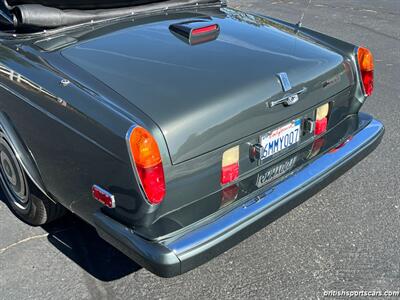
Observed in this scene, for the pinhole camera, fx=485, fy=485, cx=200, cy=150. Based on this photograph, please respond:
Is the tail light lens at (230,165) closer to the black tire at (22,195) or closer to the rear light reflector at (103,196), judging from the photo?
the rear light reflector at (103,196)

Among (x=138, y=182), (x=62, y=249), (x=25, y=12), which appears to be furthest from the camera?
(x=62, y=249)

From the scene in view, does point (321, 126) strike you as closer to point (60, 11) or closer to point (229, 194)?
point (229, 194)

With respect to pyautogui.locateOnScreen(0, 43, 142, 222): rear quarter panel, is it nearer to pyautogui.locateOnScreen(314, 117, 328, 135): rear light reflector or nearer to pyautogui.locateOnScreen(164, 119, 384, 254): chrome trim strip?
pyautogui.locateOnScreen(164, 119, 384, 254): chrome trim strip

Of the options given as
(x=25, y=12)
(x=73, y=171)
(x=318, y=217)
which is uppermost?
(x=25, y=12)

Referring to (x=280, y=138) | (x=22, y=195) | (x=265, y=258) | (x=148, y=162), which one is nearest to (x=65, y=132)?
(x=148, y=162)

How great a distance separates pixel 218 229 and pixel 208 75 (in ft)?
2.61

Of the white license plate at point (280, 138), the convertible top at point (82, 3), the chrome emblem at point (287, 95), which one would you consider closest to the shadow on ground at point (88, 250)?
the white license plate at point (280, 138)

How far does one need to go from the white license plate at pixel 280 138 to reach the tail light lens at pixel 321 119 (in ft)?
0.60

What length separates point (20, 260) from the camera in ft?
9.77

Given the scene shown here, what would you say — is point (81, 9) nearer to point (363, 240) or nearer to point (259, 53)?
point (259, 53)

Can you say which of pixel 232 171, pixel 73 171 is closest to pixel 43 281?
pixel 73 171

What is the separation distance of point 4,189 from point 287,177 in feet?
6.62

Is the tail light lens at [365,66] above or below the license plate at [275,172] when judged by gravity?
above

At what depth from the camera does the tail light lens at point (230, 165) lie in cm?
246
